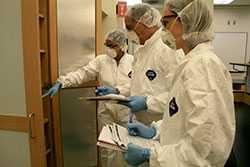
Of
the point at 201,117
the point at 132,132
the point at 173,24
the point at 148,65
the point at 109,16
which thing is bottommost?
the point at 132,132

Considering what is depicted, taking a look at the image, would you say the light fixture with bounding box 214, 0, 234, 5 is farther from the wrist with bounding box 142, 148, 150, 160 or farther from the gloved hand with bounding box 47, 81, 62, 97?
the wrist with bounding box 142, 148, 150, 160

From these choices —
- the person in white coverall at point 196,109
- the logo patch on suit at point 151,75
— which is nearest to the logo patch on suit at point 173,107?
the person in white coverall at point 196,109

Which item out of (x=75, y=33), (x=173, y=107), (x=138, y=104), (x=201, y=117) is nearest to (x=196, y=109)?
(x=201, y=117)

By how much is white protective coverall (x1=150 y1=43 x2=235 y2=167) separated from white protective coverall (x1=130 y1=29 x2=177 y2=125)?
678 mm

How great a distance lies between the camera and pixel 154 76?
1.77 meters

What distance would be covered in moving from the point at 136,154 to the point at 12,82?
0.94 metres

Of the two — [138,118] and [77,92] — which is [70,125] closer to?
[77,92]

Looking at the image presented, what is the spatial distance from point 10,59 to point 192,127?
1.17 m

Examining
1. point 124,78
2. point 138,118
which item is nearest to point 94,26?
point 124,78

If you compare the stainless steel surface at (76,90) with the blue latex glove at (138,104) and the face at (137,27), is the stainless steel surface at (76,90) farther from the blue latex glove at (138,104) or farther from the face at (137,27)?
the blue latex glove at (138,104)

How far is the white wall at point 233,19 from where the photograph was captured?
22.2 ft

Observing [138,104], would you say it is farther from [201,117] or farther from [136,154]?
[201,117]

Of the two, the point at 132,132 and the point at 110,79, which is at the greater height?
the point at 110,79

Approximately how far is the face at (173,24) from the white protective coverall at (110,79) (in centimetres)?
132
